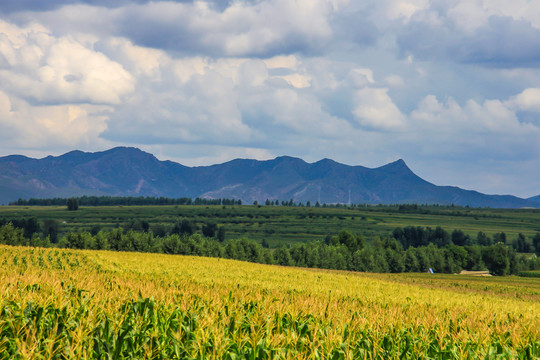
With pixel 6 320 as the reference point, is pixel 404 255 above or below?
below

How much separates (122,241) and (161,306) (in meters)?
129

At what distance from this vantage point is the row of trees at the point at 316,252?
137875mm

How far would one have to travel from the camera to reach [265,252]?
154 meters

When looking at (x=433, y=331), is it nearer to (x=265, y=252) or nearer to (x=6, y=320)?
(x=6, y=320)

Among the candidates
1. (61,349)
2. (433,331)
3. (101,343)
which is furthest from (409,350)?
(61,349)

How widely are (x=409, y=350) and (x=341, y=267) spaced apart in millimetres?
149869

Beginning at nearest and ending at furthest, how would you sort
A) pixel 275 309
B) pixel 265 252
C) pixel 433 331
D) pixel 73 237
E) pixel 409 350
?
pixel 409 350 → pixel 433 331 → pixel 275 309 → pixel 73 237 → pixel 265 252

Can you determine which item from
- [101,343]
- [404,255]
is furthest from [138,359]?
[404,255]

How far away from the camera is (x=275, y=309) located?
52.6 feet

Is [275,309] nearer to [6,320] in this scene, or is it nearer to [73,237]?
[6,320]

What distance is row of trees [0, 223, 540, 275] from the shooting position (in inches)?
5428

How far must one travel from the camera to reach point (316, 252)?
157 meters

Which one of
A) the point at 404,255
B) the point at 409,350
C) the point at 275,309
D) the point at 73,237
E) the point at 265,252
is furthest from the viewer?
the point at 404,255

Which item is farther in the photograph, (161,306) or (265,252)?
(265,252)
